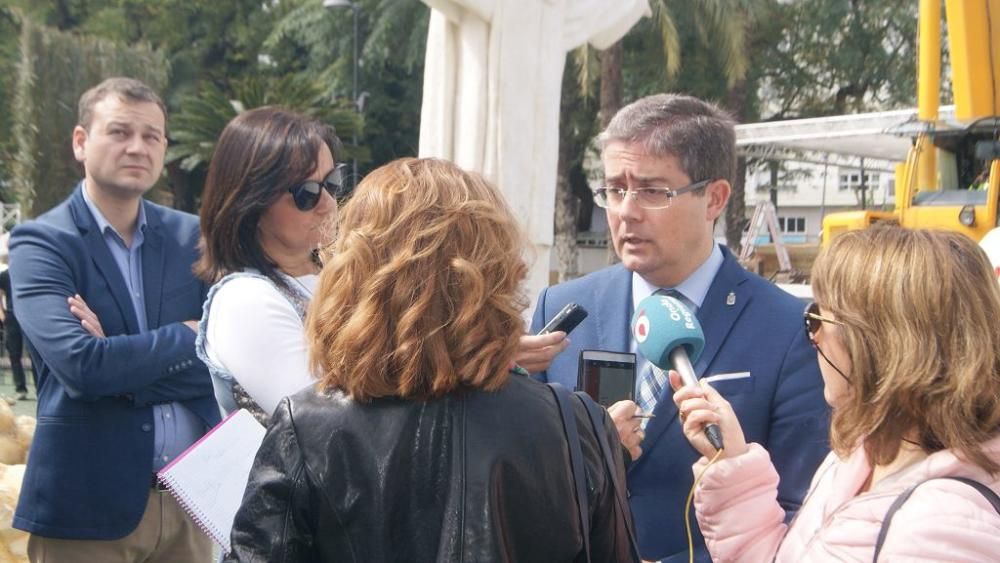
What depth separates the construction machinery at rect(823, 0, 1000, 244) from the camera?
954cm

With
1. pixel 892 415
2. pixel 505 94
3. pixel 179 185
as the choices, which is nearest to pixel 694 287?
pixel 892 415

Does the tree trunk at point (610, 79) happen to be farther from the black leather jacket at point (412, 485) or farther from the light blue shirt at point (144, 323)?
the black leather jacket at point (412, 485)

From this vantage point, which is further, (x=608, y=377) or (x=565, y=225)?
(x=565, y=225)

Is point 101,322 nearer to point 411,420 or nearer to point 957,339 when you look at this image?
point 411,420

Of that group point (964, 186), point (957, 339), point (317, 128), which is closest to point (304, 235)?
point (317, 128)

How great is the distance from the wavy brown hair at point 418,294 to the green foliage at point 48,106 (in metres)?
17.4

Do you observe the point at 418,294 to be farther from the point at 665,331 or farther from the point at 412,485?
the point at 665,331

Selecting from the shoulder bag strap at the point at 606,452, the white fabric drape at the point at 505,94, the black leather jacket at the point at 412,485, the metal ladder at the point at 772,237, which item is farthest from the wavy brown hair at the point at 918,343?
the metal ladder at the point at 772,237

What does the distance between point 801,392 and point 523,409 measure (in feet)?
3.35

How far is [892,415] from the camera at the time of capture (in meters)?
1.85

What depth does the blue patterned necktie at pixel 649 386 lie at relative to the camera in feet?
8.47

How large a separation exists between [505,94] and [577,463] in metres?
4.42

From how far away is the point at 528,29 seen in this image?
599 cm

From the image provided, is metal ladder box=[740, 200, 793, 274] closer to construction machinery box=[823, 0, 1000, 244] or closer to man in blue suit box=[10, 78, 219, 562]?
construction machinery box=[823, 0, 1000, 244]
